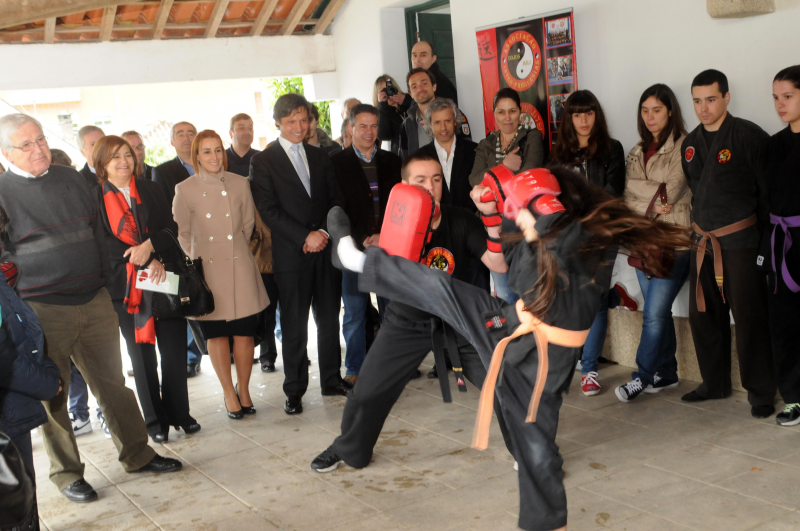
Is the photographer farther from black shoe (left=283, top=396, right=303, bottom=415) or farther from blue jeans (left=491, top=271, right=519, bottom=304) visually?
black shoe (left=283, top=396, right=303, bottom=415)

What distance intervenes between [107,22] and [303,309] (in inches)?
171

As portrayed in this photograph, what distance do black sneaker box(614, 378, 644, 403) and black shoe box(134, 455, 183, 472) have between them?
2.48 meters

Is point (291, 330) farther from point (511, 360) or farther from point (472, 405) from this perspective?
point (511, 360)

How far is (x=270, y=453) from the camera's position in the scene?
398 cm

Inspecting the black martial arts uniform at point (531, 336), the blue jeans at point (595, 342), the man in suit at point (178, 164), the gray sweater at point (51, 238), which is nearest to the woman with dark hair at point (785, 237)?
the blue jeans at point (595, 342)

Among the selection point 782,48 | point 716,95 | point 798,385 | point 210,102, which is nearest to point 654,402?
point 798,385

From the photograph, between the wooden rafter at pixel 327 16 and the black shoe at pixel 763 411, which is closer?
the black shoe at pixel 763 411

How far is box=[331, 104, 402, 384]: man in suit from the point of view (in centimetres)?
489

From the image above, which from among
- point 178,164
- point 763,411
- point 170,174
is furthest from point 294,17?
point 763,411

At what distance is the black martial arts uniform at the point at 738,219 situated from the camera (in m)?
3.91

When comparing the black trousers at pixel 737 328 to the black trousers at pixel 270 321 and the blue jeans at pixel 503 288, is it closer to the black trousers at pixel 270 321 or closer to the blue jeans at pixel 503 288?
the blue jeans at pixel 503 288

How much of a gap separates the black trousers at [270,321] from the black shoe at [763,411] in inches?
119

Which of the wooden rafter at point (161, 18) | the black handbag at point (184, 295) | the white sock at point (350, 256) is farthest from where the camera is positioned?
the wooden rafter at point (161, 18)

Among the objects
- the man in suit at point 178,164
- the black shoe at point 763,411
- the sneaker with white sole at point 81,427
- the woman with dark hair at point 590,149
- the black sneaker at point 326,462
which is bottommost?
the black shoe at point 763,411
